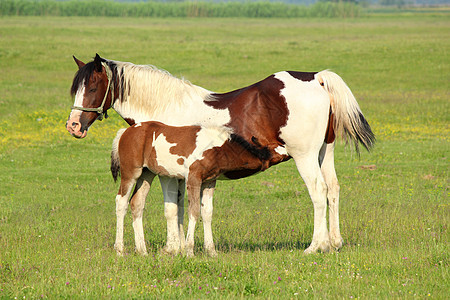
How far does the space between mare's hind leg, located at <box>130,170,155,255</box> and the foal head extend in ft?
3.46

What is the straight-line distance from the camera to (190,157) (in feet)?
24.3

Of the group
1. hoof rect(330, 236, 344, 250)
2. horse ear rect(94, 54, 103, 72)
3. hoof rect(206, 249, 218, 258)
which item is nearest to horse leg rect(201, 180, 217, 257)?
hoof rect(206, 249, 218, 258)

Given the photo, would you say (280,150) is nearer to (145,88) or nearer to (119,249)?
(145,88)

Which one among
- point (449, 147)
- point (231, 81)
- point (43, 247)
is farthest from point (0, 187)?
point (231, 81)

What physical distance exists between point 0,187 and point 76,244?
571 centimetres

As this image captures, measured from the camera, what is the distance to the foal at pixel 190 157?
7363 millimetres

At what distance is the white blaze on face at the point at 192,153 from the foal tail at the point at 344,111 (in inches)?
67.0

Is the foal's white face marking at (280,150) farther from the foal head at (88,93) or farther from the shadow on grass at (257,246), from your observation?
the foal head at (88,93)

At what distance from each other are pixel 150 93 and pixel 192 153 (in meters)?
1.43

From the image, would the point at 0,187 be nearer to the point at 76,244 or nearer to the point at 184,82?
the point at 76,244

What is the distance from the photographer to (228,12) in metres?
108

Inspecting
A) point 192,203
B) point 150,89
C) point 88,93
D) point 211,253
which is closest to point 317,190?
point 211,253

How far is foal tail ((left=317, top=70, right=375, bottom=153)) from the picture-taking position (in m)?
8.20

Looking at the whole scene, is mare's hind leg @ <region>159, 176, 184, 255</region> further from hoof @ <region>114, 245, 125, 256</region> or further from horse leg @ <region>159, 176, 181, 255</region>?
hoof @ <region>114, 245, 125, 256</region>
